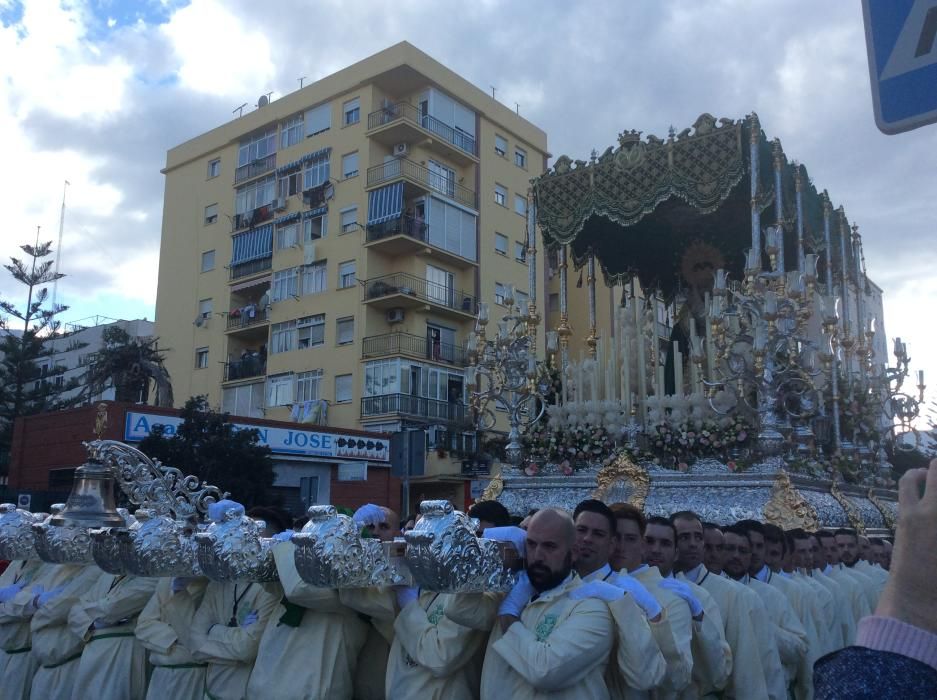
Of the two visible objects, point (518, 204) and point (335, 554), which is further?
point (518, 204)

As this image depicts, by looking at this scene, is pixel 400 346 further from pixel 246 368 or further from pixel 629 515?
pixel 629 515

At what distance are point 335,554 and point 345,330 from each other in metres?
23.8

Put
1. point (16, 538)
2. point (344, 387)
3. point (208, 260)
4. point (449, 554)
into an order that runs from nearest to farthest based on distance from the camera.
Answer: point (449, 554)
point (16, 538)
point (344, 387)
point (208, 260)

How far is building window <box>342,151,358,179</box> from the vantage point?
27922 millimetres

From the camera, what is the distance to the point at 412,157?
2764 centimetres

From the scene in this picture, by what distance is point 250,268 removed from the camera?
98.1 ft

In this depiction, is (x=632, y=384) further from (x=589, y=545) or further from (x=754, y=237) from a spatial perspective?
(x=589, y=545)

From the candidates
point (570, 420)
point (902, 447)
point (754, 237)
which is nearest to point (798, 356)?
point (754, 237)

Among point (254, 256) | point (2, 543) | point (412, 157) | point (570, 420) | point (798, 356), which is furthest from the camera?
point (254, 256)

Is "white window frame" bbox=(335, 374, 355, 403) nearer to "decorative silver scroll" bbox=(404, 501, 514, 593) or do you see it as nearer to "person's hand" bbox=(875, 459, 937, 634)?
"decorative silver scroll" bbox=(404, 501, 514, 593)

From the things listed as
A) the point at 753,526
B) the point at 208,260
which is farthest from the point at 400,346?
the point at 753,526

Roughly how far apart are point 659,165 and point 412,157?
1755 centimetres

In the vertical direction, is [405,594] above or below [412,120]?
below

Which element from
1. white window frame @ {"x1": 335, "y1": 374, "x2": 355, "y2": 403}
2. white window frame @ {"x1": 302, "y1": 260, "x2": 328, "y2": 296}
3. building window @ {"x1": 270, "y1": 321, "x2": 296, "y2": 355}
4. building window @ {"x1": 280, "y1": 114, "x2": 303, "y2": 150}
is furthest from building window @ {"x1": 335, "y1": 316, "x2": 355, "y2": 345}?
building window @ {"x1": 280, "y1": 114, "x2": 303, "y2": 150}
